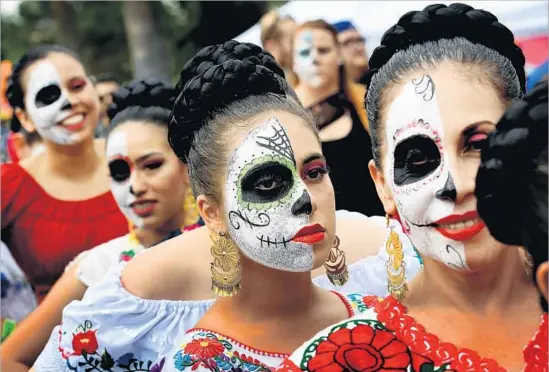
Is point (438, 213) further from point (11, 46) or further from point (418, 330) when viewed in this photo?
point (11, 46)

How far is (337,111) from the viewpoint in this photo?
4.27 metres

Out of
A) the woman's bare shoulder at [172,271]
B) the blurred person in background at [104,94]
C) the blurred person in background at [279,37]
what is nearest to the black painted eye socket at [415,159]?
the woman's bare shoulder at [172,271]

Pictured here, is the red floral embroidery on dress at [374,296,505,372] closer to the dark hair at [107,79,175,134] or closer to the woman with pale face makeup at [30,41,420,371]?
the woman with pale face makeup at [30,41,420,371]

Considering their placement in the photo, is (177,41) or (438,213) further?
(177,41)

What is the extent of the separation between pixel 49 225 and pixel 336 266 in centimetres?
215

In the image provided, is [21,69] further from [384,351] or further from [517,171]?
[517,171]

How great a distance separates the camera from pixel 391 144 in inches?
71.6

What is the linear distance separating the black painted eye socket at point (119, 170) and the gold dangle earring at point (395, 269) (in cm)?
144

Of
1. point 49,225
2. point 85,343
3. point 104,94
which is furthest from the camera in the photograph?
point 104,94

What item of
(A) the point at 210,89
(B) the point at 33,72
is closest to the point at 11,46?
(B) the point at 33,72

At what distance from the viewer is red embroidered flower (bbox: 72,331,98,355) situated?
2.51 m

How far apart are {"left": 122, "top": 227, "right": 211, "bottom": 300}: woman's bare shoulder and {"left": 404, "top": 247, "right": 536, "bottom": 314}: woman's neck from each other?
1040mm

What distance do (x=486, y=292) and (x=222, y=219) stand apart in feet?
2.71

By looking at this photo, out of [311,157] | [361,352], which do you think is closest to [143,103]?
[311,157]
